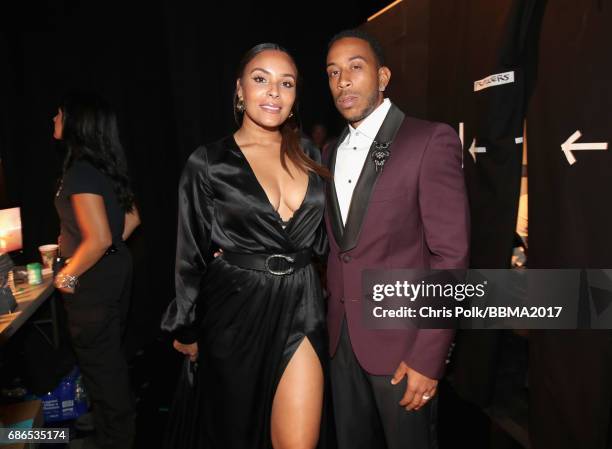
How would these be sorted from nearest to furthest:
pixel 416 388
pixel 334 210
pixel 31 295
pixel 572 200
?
pixel 416 388, pixel 334 210, pixel 572 200, pixel 31 295

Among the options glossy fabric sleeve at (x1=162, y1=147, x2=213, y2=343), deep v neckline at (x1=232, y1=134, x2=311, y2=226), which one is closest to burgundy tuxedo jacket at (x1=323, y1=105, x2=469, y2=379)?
deep v neckline at (x1=232, y1=134, x2=311, y2=226)

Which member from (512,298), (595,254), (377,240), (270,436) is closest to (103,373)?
(270,436)

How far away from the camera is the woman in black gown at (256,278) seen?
1677 mm

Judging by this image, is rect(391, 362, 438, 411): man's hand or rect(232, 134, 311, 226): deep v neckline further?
rect(232, 134, 311, 226): deep v neckline

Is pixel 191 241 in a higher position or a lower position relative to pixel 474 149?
lower

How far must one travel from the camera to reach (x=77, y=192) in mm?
2391

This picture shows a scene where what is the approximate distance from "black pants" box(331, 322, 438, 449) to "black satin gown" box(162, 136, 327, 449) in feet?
0.39

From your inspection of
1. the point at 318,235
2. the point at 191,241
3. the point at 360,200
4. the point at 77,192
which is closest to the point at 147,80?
the point at 77,192

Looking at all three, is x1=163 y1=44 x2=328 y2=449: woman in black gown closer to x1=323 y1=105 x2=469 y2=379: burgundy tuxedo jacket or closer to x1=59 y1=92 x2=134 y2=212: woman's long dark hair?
x1=323 y1=105 x2=469 y2=379: burgundy tuxedo jacket

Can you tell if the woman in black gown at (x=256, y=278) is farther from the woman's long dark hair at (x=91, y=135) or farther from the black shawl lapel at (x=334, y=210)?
the woman's long dark hair at (x=91, y=135)

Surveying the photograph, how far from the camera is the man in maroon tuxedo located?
1521mm

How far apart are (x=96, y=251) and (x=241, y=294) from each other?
1.17 metres

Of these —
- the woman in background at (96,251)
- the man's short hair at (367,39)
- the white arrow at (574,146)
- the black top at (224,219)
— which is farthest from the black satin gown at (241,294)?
the white arrow at (574,146)

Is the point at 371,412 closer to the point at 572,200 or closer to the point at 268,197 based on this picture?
the point at 268,197
